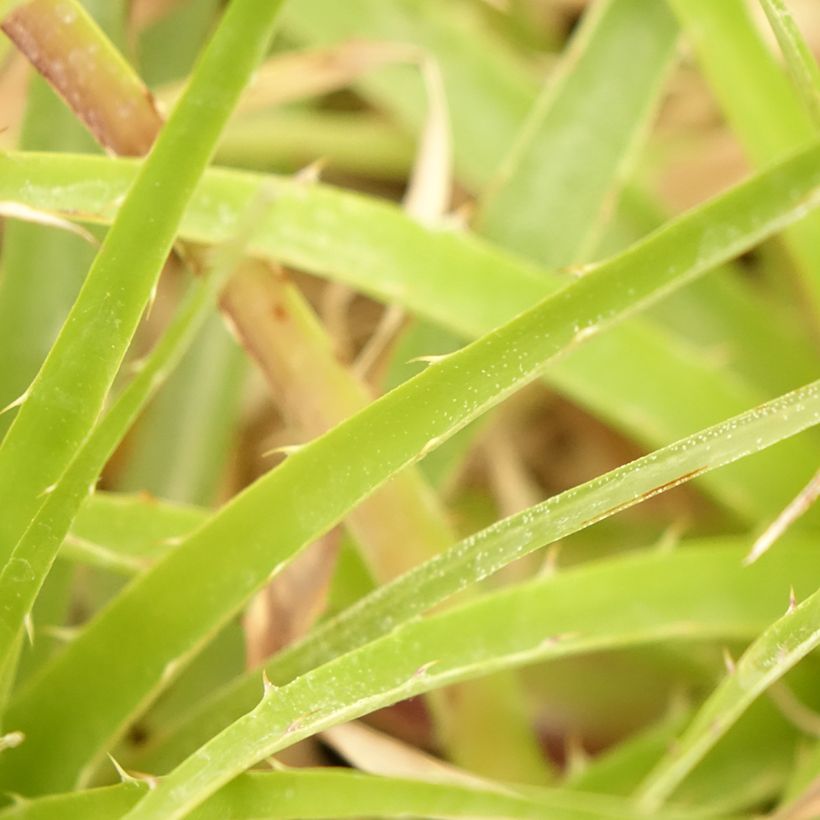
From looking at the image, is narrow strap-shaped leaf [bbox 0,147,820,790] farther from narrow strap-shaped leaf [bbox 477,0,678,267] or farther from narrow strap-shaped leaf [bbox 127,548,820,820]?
narrow strap-shaped leaf [bbox 477,0,678,267]

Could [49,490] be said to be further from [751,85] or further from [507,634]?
[751,85]

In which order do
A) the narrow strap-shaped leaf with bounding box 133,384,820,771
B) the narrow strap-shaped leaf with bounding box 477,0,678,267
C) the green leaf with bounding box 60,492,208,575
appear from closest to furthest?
the narrow strap-shaped leaf with bounding box 133,384,820,771 → the green leaf with bounding box 60,492,208,575 → the narrow strap-shaped leaf with bounding box 477,0,678,267

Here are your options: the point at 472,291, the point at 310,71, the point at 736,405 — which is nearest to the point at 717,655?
the point at 736,405

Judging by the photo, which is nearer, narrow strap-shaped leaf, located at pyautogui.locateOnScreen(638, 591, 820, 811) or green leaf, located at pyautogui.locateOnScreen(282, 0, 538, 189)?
narrow strap-shaped leaf, located at pyautogui.locateOnScreen(638, 591, 820, 811)

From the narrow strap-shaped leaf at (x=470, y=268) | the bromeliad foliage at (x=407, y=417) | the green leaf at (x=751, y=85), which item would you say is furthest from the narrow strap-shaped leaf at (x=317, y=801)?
the green leaf at (x=751, y=85)

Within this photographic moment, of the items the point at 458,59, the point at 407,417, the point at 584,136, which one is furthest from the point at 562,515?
the point at 458,59

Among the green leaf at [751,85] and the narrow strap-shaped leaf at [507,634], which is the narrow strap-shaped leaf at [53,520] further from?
the green leaf at [751,85]

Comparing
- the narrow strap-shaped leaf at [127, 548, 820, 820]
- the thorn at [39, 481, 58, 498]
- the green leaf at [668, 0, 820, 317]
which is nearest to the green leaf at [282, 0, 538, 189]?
the green leaf at [668, 0, 820, 317]
